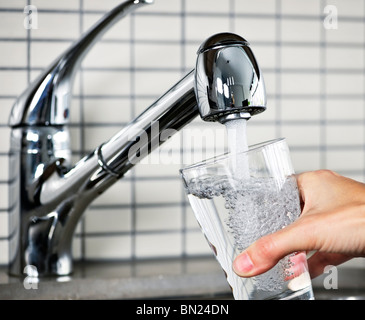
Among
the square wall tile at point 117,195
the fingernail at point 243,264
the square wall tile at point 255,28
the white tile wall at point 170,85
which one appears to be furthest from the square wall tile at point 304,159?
the fingernail at point 243,264

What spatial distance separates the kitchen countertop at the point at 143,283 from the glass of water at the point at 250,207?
309 millimetres

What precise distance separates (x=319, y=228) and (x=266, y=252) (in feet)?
0.24

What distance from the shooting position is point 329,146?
104 centimetres

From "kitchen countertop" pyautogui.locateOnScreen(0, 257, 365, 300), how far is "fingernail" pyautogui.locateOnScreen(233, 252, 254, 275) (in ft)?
1.13

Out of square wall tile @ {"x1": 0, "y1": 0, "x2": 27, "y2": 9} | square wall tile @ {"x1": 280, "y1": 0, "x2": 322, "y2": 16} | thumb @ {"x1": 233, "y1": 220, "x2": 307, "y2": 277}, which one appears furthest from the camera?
square wall tile @ {"x1": 280, "y1": 0, "x2": 322, "y2": 16}

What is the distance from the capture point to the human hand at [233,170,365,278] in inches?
20.2

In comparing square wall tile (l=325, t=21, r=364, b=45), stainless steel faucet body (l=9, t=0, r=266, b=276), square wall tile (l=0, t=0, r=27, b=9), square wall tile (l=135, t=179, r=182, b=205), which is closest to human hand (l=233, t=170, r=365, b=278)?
stainless steel faucet body (l=9, t=0, r=266, b=276)

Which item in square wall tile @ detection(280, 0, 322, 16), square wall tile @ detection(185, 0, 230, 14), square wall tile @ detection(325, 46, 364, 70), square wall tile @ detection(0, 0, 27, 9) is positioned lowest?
square wall tile @ detection(325, 46, 364, 70)

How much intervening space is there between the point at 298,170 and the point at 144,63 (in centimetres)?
36

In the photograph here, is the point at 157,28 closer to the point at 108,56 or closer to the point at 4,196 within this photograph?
the point at 108,56

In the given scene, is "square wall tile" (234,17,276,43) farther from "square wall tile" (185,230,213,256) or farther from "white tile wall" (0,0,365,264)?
"square wall tile" (185,230,213,256)

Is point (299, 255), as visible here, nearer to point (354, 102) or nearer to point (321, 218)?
point (321, 218)

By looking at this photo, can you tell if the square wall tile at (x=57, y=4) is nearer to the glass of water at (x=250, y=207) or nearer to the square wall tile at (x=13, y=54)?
the square wall tile at (x=13, y=54)

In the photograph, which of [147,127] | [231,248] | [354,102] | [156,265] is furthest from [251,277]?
[354,102]
